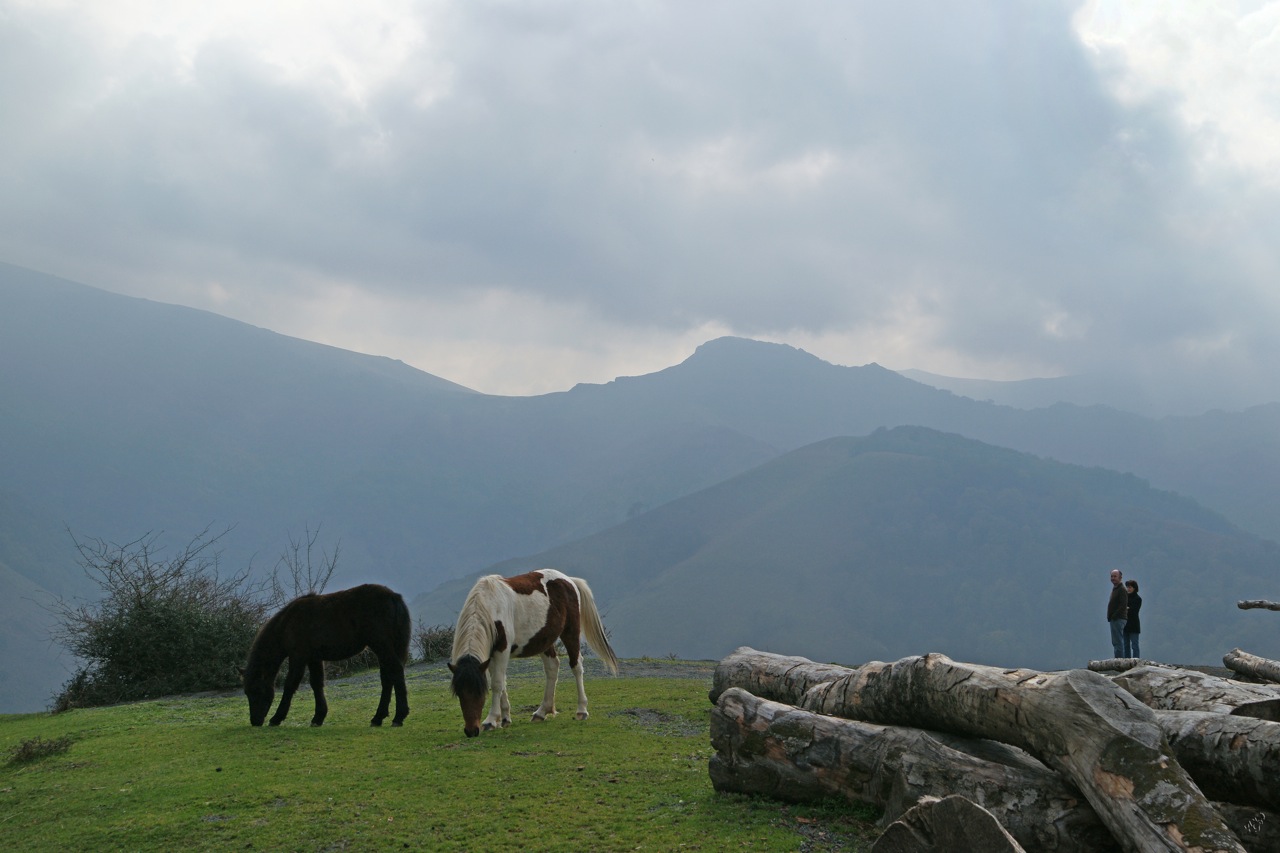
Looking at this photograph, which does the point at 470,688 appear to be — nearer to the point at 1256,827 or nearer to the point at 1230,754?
the point at 1230,754

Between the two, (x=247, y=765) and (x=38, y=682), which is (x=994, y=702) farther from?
(x=38, y=682)

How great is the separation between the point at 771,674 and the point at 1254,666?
7.96 metres

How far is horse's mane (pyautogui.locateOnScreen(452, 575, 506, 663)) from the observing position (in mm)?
12000

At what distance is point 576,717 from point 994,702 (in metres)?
8.15

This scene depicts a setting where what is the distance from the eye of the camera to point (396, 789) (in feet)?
29.5

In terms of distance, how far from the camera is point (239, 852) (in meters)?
7.31

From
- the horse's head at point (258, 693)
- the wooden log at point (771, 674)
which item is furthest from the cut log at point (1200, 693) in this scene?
the horse's head at point (258, 693)

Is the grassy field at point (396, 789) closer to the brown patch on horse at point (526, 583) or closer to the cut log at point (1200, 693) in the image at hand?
the brown patch on horse at point (526, 583)

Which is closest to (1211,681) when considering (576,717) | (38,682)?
(576,717)

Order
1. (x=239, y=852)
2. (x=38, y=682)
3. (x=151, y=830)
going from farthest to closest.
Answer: (x=38, y=682) → (x=151, y=830) → (x=239, y=852)

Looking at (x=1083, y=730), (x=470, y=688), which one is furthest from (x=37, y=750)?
(x=1083, y=730)

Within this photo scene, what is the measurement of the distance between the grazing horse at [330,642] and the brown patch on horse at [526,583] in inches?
69.6

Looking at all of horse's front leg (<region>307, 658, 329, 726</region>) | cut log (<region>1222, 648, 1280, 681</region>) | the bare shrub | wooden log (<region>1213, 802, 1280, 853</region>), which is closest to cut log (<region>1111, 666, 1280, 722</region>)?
wooden log (<region>1213, 802, 1280, 853</region>)

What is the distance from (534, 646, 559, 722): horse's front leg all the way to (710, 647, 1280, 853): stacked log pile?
5.45m
